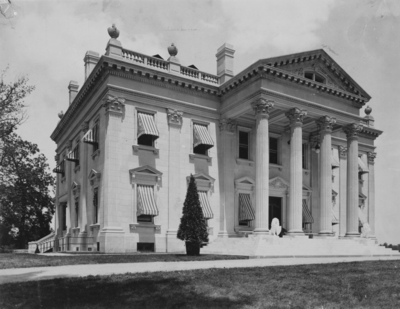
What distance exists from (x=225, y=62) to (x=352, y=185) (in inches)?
481

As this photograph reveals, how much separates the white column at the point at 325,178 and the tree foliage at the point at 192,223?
9743mm

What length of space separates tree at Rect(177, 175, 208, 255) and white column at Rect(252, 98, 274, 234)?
4.38 meters

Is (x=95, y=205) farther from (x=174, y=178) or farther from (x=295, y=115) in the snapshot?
(x=295, y=115)

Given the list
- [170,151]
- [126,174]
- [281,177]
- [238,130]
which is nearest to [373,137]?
[281,177]

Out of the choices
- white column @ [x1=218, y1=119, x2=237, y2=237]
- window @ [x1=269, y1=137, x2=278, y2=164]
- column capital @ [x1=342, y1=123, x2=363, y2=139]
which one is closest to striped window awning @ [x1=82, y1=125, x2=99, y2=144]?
white column @ [x1=218, y1=119, x2=237, y2=237]

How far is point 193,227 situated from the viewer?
65.8ft

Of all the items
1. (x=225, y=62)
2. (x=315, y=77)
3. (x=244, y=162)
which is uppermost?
(x=225, y=62)

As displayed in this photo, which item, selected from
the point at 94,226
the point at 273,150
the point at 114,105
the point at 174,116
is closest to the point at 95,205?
the point at 94,226

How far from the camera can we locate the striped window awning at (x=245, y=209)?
27.3 m

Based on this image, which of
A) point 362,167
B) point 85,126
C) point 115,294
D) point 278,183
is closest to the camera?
point 115,294

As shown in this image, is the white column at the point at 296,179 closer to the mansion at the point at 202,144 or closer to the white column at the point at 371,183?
the mansion at the point at 202,144

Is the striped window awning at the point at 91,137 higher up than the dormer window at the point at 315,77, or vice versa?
the dormer window at the point at 315,77

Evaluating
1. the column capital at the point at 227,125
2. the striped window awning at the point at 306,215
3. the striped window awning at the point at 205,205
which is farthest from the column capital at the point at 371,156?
the striped window awning at the point at 205,205

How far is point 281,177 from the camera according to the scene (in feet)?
97.7
